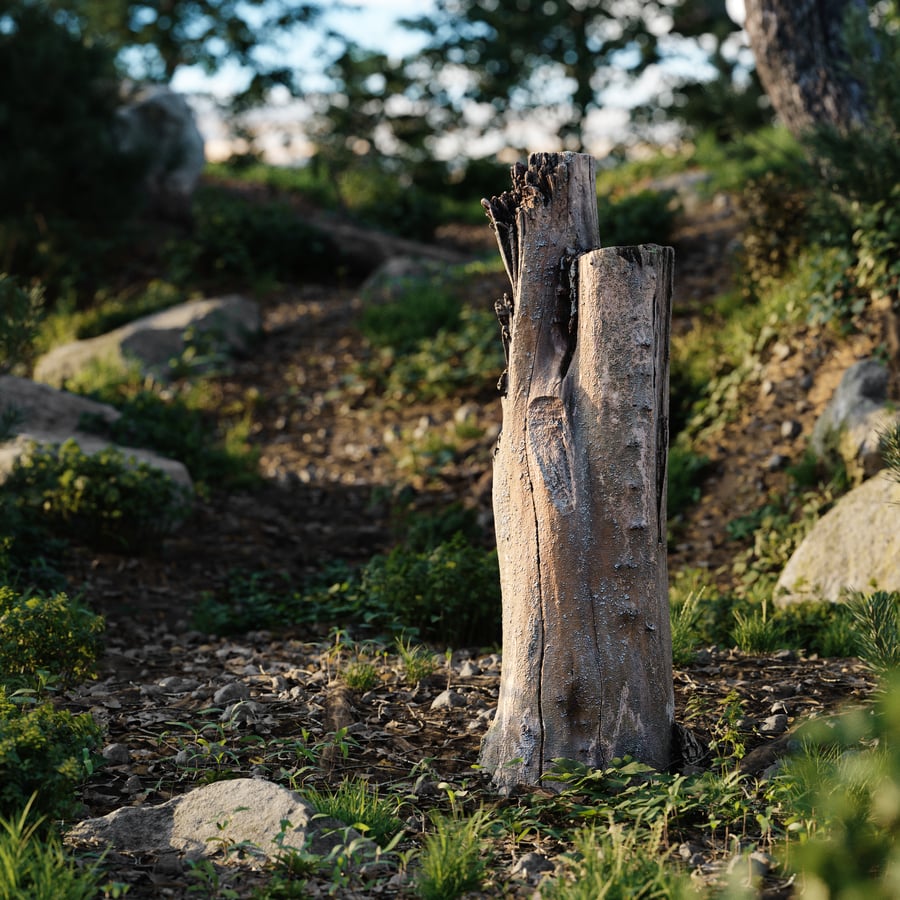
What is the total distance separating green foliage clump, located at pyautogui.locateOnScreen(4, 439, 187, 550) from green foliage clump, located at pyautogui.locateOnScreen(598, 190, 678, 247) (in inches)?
211

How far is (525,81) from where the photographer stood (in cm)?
1752

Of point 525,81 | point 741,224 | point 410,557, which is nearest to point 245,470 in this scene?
point 410,557

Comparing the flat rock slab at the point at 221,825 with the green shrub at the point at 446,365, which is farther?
the green shrub at the point at 446,365

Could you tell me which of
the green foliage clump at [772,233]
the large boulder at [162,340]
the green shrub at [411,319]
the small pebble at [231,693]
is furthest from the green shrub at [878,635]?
the large boulder at [162,340]

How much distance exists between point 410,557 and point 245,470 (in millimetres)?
2915

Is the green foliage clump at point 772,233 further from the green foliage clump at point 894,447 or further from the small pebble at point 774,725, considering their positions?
the small pebble at point 774,725

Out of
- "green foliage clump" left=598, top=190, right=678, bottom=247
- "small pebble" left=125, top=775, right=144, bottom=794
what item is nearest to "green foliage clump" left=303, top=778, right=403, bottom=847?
"small pebble" left=125, top=775, right=144, bottom=794

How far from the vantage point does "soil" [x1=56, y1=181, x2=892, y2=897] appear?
365cm

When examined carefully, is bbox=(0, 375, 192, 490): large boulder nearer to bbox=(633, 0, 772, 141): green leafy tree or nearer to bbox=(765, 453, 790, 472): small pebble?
bbox=(765, 453, 790, 472): small pebble

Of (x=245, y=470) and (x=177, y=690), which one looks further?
(x=245, y=470)

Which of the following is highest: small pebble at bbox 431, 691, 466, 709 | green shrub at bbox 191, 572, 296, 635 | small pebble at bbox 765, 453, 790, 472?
small pebble at bbox 765, 453, 790, 472

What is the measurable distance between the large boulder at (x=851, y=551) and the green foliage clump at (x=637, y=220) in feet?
15.7

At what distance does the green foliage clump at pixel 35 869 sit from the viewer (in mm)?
2557

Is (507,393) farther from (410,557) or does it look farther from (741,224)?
(741,224)
